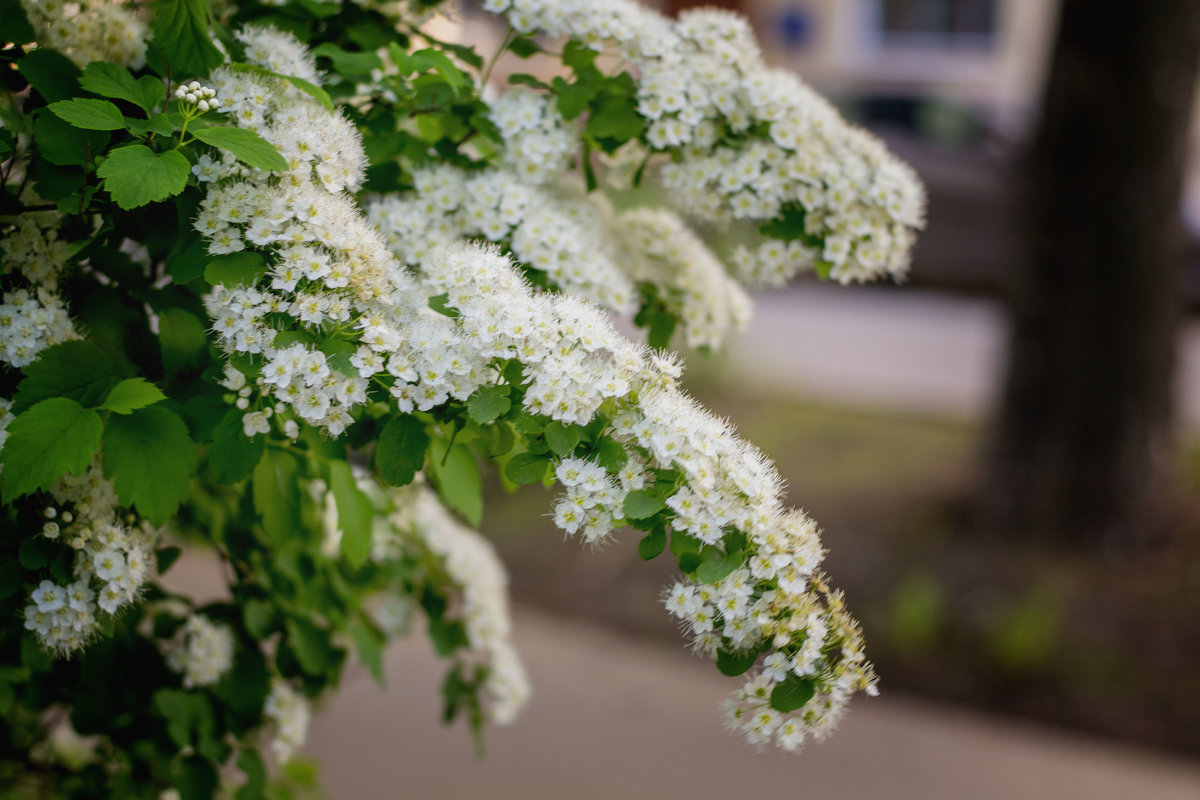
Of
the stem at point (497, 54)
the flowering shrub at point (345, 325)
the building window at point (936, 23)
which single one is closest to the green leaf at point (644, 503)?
the flowering shrub at point (345, 325)

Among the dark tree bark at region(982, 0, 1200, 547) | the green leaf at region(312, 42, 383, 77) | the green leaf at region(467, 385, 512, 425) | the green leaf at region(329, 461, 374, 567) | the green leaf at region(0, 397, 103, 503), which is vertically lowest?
the dark tree bark at region(982, 0, 1200, 547)

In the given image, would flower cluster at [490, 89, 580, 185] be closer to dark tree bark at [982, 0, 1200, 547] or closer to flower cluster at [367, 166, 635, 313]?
flower cluster at [367, 166, 635, 313]

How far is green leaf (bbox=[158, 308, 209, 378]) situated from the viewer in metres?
1.13

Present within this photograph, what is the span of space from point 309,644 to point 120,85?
78 centimetres

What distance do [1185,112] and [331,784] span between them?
146 inches

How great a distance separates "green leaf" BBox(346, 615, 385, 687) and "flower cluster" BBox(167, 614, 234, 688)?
194mm

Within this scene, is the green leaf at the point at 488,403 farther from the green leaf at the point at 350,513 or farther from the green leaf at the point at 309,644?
the green leaf at the point at 309,644

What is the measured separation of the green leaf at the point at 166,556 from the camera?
1.33 m

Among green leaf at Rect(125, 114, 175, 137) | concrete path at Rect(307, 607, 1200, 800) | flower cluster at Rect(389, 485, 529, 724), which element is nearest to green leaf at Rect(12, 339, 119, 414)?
green leaf at Rect(125, 114, 175, 137)

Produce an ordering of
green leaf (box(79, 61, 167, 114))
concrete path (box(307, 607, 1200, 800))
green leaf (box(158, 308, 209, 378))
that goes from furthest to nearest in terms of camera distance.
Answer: concrete path (box(307, 607, 1200, 800))
green leaf (box(158, 308, 209, 378))
green leaf (box(79, 61, 167, 114))

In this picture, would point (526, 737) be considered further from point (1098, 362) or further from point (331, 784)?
point (1098, 362)

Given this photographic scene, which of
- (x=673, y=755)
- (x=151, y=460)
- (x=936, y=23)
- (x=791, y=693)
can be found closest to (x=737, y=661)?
(x=791, y=693)

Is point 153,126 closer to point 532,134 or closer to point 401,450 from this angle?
point 401,450

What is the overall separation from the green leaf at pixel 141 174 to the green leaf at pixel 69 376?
0.18 meters
